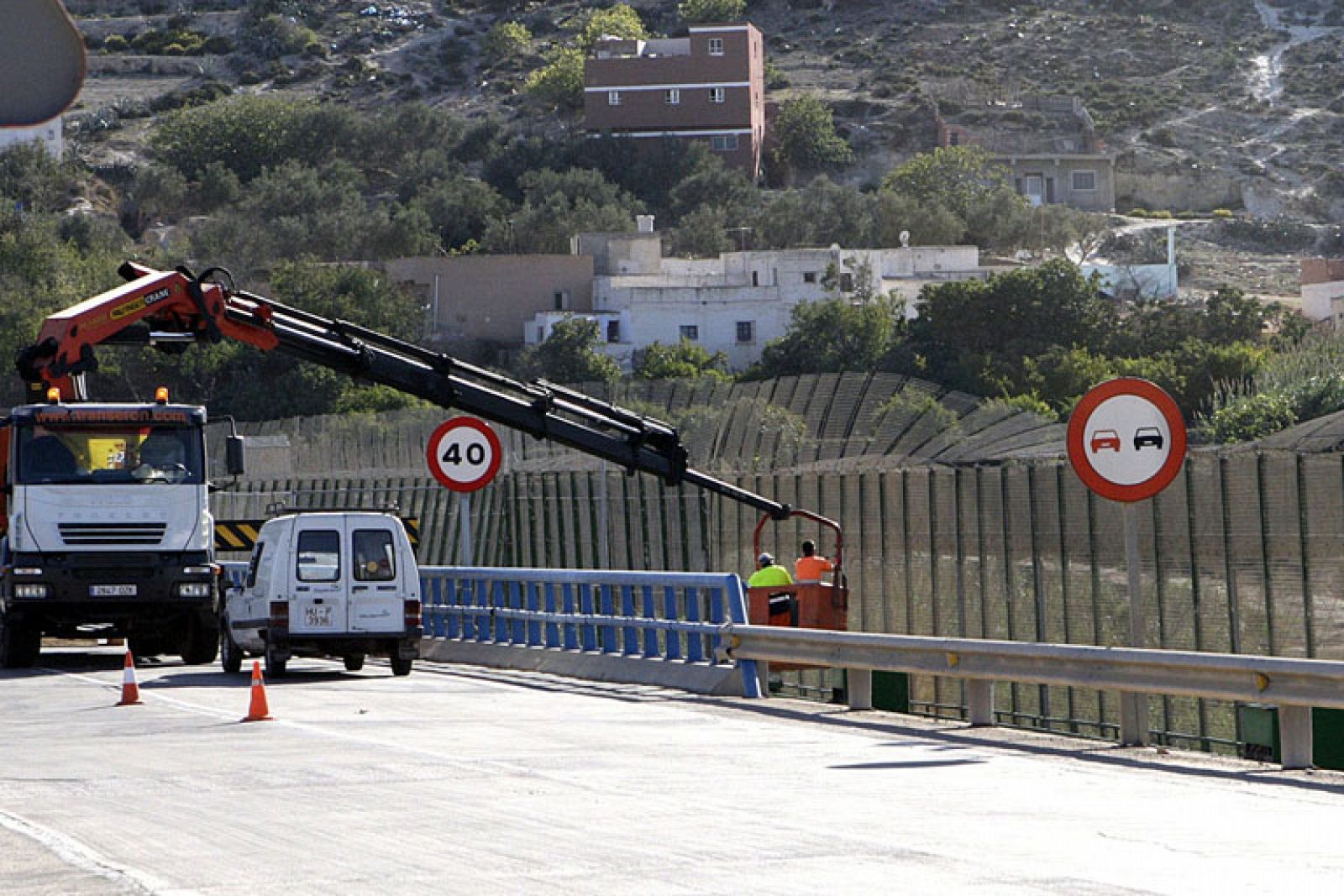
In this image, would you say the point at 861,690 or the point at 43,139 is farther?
the point at 43,139

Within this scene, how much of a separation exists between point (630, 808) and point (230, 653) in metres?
15.5

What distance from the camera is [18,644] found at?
2817cm

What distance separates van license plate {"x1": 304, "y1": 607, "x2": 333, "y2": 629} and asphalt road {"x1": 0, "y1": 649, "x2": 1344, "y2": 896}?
4.94 m

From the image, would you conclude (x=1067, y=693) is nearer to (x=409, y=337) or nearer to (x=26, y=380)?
(x=26, y=380)

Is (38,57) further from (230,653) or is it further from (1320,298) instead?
(1320,298)

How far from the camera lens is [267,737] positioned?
17719 millimetres

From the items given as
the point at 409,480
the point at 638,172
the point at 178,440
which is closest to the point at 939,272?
the point at 638,172

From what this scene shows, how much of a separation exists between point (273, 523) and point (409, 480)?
10.1 meters

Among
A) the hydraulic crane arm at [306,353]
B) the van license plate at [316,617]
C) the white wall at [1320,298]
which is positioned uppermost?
the white wall at [1320,298]

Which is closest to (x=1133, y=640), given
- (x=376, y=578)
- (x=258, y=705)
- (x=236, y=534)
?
(x=258, y=705)

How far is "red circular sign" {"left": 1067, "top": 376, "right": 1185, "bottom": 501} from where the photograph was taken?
15680 mm

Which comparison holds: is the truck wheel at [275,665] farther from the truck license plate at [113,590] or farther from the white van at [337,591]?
the truck license plate at [113,590]

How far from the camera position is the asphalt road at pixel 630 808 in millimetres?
9992

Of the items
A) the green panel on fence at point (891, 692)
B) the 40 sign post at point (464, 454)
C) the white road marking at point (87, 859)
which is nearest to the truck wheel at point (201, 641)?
the 40 sign post at point (464, 454)
